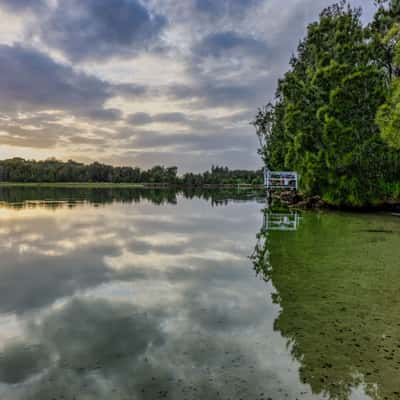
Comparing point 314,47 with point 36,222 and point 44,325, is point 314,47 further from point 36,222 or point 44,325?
point 44,325

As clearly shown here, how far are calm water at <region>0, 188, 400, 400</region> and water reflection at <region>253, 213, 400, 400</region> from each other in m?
0.02

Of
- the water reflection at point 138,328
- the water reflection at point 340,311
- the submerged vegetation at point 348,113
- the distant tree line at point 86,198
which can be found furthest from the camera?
the distant tree line at point 86,198

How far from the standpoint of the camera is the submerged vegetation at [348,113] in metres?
21.6

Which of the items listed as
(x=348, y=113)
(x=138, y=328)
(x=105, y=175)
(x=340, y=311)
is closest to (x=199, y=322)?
(x=138, y=328)

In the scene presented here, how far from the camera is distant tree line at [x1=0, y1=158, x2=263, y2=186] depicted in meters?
96.8

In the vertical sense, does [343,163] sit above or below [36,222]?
above

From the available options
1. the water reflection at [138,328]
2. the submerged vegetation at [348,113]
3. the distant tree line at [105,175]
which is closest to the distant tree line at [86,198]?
the submerged vegetation at [348,113]

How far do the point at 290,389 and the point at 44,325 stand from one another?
309cm

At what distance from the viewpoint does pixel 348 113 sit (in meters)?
22.2

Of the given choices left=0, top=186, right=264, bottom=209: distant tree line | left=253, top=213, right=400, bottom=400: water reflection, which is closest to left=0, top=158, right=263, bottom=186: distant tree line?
left=0, top=186, right=264, bottom=209: distant tree line

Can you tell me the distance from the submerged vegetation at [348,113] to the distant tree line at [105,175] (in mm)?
67006

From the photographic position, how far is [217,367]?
142 inches

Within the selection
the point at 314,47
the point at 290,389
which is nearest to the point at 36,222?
the point at 290,389

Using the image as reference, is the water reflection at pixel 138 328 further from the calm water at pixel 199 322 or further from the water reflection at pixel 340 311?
the water reflection at pixel 340 311
